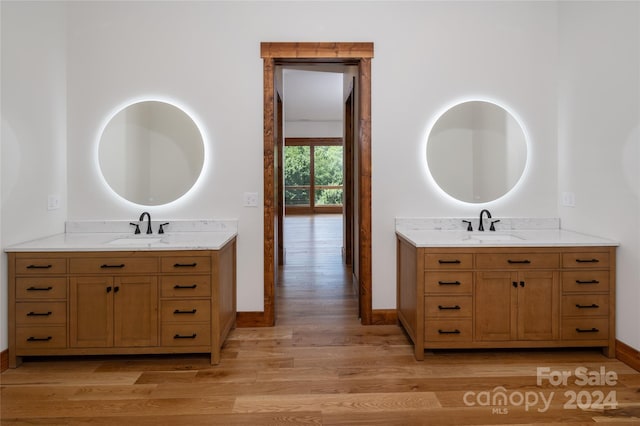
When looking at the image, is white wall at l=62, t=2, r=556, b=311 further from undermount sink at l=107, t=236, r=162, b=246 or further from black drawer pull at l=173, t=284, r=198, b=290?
black drawer pull at l=173, t=284, r=198, b=290

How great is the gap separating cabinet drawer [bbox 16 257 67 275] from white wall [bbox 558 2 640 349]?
136 inches

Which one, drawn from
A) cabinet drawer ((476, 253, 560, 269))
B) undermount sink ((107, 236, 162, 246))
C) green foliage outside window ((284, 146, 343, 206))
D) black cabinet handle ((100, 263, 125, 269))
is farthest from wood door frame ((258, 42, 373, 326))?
green foliage outside window ((284, 146, 343, 206))

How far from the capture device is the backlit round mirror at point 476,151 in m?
3.45

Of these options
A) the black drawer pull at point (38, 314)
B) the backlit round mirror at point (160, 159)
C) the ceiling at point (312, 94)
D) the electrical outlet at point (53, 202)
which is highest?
the ceiling at point (312, 94)

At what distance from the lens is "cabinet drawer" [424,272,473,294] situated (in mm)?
2787

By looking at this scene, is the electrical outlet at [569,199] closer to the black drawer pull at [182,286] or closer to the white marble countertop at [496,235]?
the white marble countertop at [496,235]

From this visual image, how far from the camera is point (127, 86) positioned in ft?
10.9

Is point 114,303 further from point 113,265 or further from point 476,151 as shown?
point 476,151

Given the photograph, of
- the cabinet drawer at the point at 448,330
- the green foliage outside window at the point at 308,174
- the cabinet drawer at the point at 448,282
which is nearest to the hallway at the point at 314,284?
the cabinet drawer at the point at 448,330

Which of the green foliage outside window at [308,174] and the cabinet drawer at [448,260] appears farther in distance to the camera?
the green foliage outside window at [308,174]

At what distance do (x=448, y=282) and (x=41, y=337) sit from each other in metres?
2.54

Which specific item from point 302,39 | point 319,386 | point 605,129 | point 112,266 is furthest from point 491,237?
point 112,266

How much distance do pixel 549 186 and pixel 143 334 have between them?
316 centimetres

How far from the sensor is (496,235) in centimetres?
326
